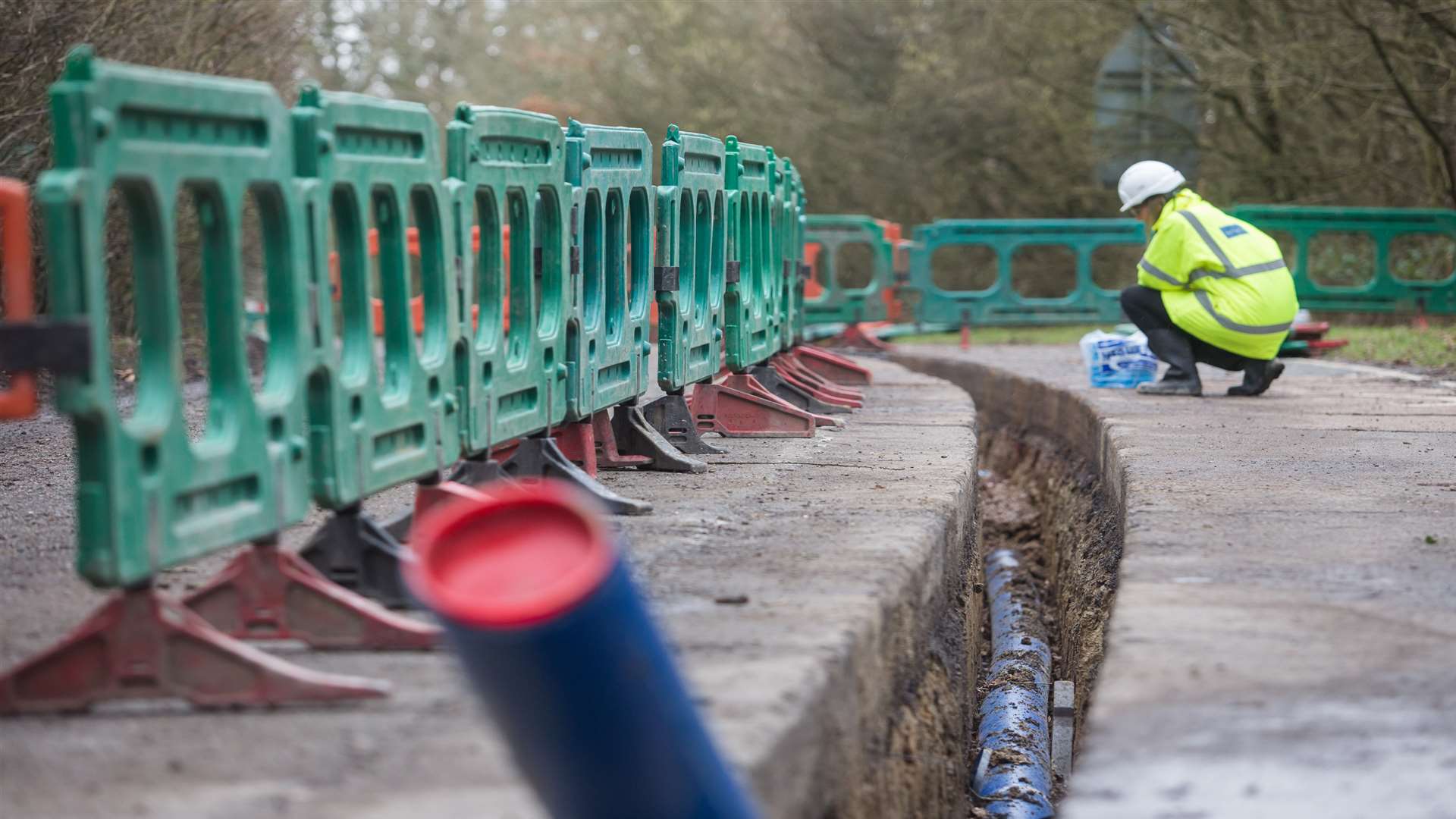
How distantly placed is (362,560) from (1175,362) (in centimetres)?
731

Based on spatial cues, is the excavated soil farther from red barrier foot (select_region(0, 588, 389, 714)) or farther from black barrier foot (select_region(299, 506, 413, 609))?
red barrier foot (select_region(0, 588, 389, 714))

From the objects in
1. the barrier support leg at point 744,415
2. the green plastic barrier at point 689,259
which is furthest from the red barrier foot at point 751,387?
the green plastic barrier at point 689,259

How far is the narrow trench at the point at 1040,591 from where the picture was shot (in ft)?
21.1

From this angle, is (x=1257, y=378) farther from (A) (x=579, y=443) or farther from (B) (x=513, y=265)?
(B) (x=513, y=265)

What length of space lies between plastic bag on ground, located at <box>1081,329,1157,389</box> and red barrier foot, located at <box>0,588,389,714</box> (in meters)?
9.01

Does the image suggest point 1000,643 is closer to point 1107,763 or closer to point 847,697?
point 847,697

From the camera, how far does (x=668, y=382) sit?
25.9 ft

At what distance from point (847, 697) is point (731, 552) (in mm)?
1381

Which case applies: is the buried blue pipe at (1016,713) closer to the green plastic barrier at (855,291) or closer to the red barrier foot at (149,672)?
the red barrier foot at (149,672)

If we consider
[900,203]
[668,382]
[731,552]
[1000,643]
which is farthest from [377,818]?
[900,203]

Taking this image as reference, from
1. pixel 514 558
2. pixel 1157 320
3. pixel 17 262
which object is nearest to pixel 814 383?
pixel 1157 320

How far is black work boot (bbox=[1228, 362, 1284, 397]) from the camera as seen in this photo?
1105 cm

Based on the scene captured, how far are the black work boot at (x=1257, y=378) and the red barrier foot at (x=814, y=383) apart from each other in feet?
7.25

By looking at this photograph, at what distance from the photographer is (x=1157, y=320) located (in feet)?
36.1
